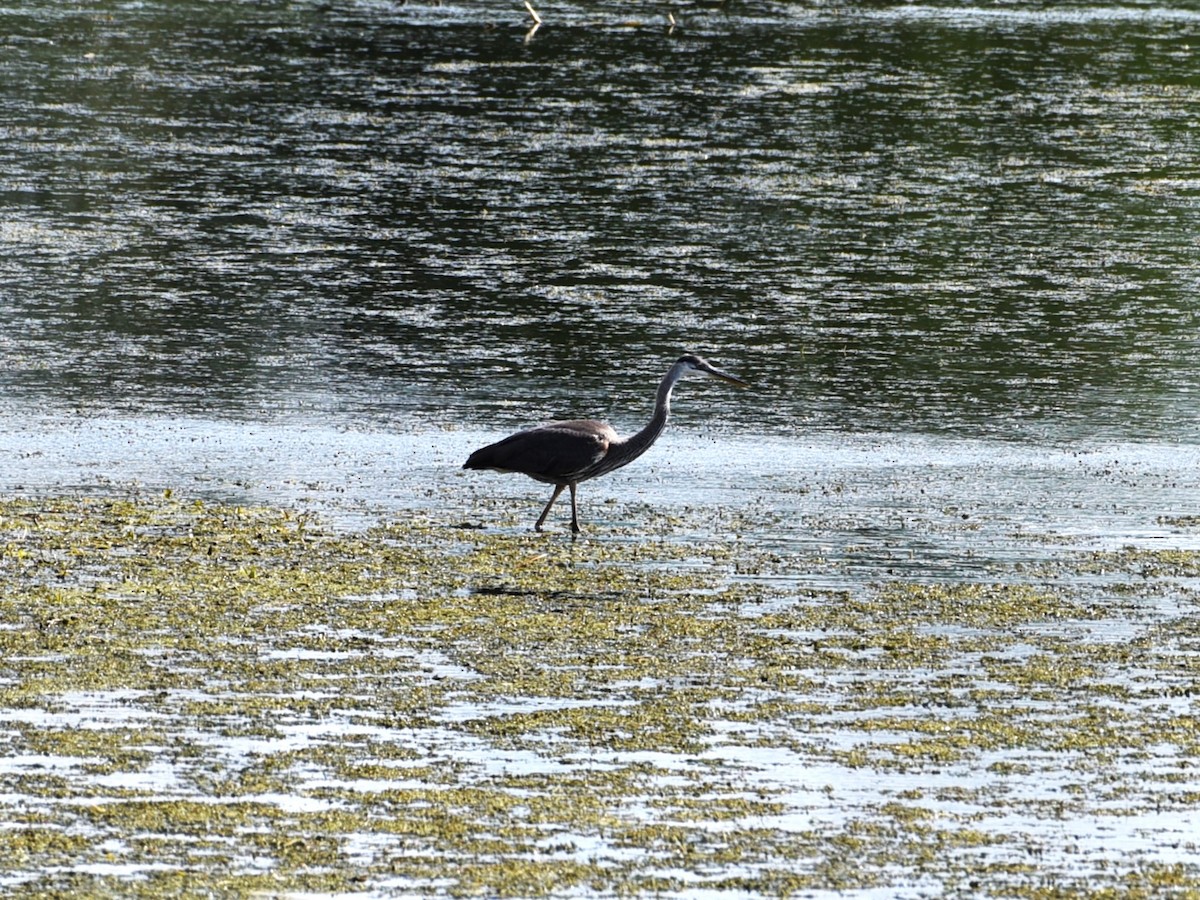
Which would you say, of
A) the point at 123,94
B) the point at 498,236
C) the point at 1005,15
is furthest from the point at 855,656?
the point at 1005,15

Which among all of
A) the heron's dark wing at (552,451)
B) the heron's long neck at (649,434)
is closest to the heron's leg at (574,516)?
the heron's dark wing at (552,451)

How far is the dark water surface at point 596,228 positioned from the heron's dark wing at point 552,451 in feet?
6.56

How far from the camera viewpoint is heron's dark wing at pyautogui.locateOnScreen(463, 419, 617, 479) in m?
11.4

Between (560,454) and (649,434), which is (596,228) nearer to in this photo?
(649,434)

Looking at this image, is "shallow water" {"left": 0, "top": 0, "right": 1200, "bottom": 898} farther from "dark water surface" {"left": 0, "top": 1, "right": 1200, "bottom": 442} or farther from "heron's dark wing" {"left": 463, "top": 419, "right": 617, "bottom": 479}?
"heron's dark wing" {"left": 463, "top": 419, "right": 617, "bottom": 479}

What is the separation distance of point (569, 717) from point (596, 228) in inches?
528

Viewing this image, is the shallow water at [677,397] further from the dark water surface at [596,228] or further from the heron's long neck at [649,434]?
the heron's long neck at [649,434]

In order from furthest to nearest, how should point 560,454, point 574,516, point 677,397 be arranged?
point 677,397, point 560,454, point 574,516

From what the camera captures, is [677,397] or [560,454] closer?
[560,454]

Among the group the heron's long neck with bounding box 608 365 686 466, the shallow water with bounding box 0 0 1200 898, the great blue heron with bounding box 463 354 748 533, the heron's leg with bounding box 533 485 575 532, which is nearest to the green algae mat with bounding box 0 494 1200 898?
the shallow water with bounding box 0 0 1200 898

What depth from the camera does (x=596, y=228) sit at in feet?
68.7

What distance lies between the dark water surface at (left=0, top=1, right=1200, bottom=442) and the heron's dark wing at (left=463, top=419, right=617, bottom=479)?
2000 millimetres

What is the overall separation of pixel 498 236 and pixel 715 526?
975cm

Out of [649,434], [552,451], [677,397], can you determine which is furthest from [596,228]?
[552,451]
